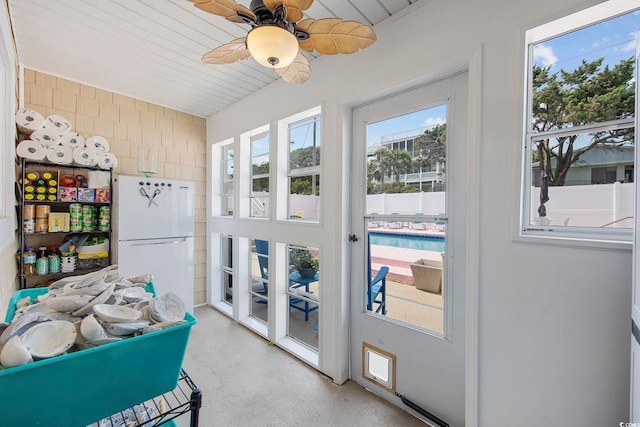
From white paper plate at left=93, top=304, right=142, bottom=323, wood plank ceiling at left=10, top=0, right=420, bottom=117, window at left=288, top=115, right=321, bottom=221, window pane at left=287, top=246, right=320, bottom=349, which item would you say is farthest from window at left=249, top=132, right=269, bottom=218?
white paper plate at left=93, top=304, right=142, bottom=323

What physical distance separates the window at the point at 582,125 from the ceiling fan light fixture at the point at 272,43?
3.88 ft

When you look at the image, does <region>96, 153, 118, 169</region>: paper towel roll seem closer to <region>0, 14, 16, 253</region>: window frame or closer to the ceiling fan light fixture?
<region>0, 14, 16, 253</region>: window frame

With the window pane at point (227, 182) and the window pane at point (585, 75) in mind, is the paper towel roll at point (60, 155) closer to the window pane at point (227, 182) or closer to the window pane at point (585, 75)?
the window pane at point (227, 182)

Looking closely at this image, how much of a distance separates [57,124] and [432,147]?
3.27 metres

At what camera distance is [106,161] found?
9.09 ft

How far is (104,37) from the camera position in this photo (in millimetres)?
2023

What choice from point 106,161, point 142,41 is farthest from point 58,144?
point 142,41

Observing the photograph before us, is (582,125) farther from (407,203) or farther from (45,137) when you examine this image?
(45,137)

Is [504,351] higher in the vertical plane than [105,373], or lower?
lower

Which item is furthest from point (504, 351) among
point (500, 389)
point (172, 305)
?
point (172, 305)

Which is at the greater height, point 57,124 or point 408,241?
point 57,124

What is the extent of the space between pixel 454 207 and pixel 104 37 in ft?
9.22

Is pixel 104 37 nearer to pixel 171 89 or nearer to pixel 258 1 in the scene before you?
pixel 171 89

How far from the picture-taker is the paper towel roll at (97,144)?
8.79 feet
